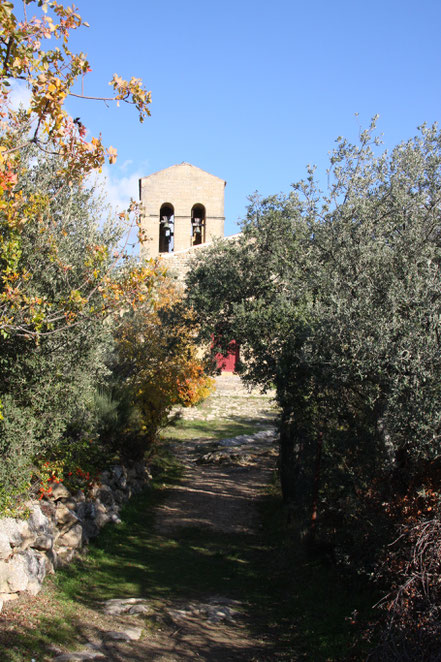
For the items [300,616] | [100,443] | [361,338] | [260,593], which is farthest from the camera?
[100,443]

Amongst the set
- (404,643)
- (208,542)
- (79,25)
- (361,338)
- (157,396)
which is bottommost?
(208,542)

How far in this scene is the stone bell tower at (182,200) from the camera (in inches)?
1292

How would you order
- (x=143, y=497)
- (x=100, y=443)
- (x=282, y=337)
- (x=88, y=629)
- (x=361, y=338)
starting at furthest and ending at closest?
(x=143, y=497)
(x=100, y=443)
(x=282, y=337)
(x=88, y=629)
(x=361, y=338)

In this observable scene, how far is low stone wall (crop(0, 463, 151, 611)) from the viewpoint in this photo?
8.30m

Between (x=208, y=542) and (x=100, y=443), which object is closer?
(x=208, y=542)

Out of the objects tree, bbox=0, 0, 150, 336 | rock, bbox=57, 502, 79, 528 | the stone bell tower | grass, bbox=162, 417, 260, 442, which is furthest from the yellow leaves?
the stone bell tower

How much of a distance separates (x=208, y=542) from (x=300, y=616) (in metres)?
4.68

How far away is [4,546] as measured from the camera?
8.23 metres

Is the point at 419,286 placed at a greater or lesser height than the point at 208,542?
greater

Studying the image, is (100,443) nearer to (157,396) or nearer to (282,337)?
(157,396)

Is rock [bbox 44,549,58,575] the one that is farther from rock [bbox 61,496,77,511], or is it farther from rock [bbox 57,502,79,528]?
rock [bbox 61,496,77,511]

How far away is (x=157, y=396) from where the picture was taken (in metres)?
16.4

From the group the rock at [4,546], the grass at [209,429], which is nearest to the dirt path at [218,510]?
the grass at [209,429]

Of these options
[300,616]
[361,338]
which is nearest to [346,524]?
[300,616]
